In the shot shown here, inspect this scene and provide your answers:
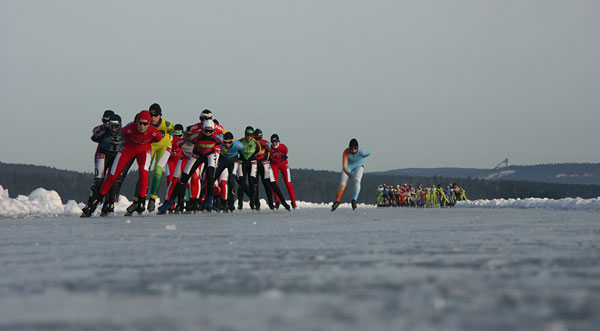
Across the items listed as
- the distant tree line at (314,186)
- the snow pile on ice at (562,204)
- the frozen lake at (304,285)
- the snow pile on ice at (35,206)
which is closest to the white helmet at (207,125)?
the snow pile on ice at (35,206)

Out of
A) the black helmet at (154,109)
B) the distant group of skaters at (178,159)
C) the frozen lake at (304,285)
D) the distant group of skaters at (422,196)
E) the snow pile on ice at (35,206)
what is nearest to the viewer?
the frozen lake at (304,285)

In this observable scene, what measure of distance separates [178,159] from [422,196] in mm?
36249

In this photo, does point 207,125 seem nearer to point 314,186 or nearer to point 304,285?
point 304,285

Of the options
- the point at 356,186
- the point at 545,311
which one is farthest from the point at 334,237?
the point at 356,186

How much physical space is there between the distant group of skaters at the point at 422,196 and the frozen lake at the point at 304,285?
4529 centimetres

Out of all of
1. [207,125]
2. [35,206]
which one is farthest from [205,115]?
[35,206]

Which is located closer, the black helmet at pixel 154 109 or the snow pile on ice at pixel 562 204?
the black helmet at pixel 154 109

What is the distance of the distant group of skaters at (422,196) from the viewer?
5347 cm

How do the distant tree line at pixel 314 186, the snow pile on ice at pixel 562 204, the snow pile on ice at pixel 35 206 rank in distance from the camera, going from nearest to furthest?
the snow pile on ice at pixel 35 206, the snow pile on ice at pixel 562 204, the distant tree line at pixel 314 186

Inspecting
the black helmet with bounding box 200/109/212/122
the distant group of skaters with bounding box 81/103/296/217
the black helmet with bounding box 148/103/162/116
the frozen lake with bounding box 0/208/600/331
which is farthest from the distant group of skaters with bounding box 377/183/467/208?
the frozen lake with bounding box 0/208/600/331

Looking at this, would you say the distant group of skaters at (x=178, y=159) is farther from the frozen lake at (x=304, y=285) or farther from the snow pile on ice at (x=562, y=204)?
the snow pile on ice at (x=562, y=204)

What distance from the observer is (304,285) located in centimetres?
481

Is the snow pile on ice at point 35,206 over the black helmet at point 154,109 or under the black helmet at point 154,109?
under

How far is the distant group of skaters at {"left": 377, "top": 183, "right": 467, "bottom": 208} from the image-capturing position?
53.5 metres
